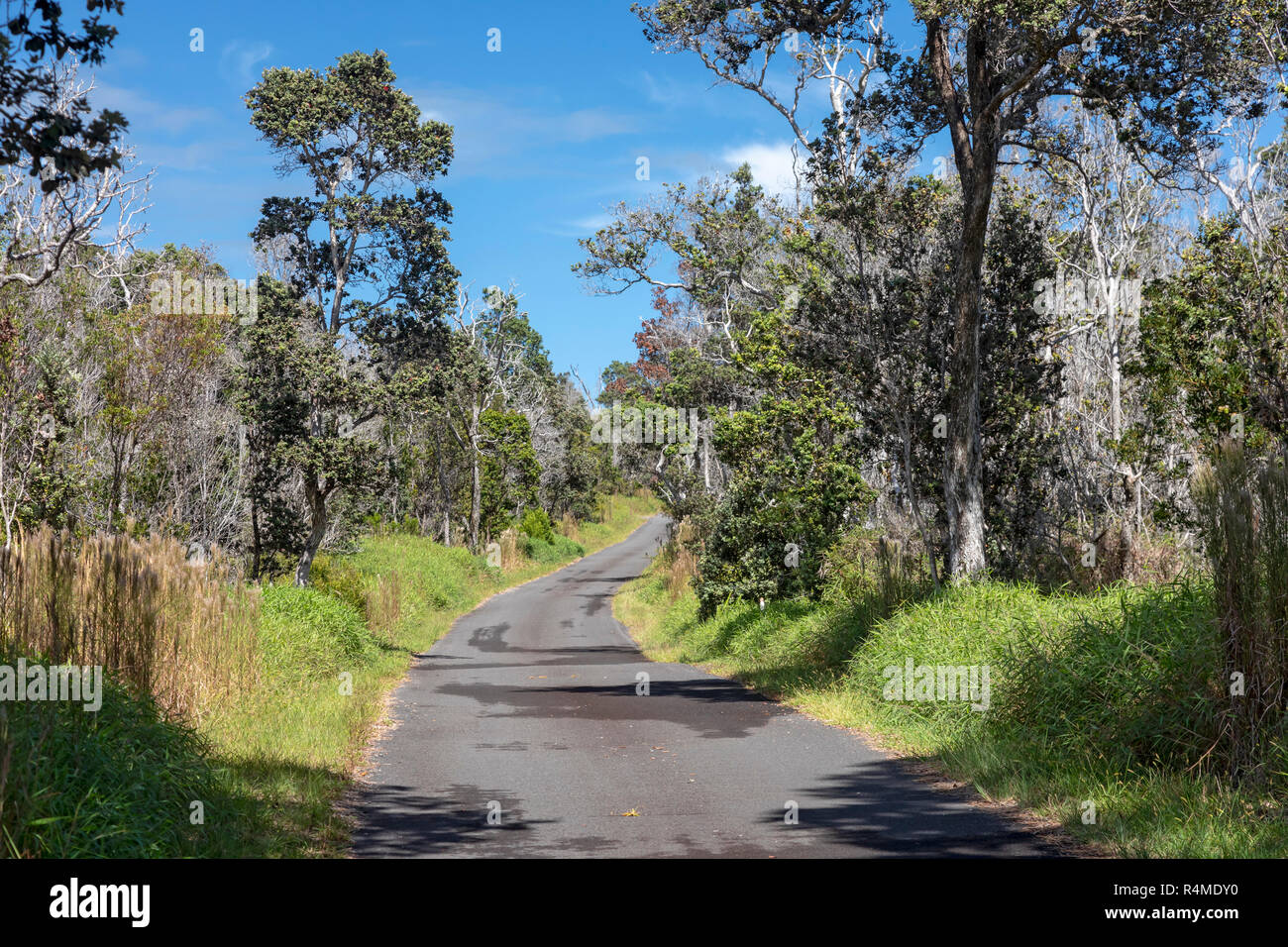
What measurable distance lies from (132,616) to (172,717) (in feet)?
2.98

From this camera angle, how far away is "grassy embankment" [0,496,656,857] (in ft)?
16.6

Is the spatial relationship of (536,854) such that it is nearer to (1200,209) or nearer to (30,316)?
(30,316)

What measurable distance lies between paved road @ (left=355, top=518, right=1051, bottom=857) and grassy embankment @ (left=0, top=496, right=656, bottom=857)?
1.97ft

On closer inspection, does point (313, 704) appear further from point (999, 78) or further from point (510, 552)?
point (510, 552)

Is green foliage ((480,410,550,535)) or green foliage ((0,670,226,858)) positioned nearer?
green foliage ((0,670,226,858))

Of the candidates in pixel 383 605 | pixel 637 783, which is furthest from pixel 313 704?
pixel 383 605

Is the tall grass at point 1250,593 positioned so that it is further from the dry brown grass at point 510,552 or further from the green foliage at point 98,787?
the dry brown grass at point 510,552

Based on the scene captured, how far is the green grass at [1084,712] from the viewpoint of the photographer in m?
6.37

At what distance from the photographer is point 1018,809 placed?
7.22 metres

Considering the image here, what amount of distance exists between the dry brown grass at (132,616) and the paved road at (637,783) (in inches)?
73.7

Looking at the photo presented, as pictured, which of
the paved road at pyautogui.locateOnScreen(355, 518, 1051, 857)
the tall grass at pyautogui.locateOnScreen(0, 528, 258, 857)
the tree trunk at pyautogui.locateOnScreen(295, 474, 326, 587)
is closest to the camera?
the tall grass at pyautogui.locateOnScreen(0, 528, 258, 857)

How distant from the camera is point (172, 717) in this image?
345 inches

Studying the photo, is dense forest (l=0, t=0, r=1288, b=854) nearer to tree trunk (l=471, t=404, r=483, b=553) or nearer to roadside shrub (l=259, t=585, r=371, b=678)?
roadside shrub (l=259, t=585, r=371, b=678)

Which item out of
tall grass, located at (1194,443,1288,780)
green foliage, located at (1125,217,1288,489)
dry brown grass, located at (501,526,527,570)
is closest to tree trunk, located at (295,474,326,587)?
green foliage, located at (1125,217,1288,489)
